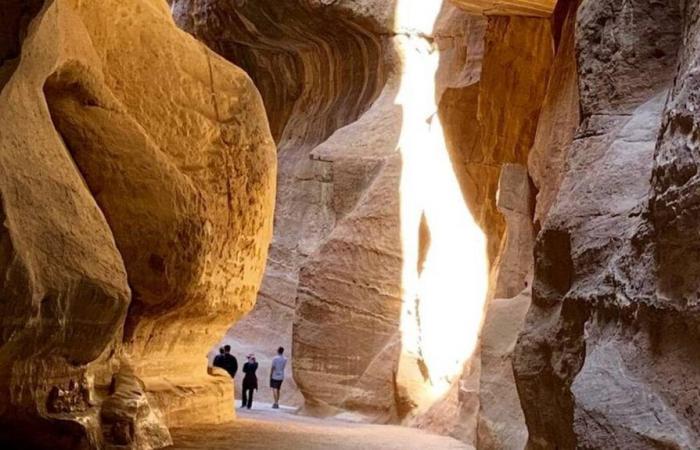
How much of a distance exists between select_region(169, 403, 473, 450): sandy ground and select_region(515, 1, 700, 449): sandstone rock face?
13.6 ft

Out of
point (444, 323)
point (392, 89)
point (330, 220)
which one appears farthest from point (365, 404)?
point (392, 89)

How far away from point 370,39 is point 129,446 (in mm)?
12197

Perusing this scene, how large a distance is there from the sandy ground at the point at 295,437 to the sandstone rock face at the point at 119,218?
1.17ft

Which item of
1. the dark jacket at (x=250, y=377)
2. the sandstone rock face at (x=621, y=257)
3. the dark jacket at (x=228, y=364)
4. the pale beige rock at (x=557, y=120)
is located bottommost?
the dark jacket at (x=250, y=377)

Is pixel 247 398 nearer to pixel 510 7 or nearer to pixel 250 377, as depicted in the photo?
pixel 250 377

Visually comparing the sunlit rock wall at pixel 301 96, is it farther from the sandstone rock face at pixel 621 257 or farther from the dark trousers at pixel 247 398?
the sandstone rock face at pixel 621 257

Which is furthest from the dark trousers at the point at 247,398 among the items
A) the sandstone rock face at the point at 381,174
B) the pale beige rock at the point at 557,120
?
the pale beige rock at the point at 557,120

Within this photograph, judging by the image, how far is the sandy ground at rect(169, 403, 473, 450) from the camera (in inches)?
357

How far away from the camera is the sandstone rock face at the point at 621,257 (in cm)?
387

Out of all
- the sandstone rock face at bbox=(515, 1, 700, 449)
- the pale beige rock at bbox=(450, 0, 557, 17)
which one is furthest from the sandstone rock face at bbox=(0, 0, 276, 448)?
the sandstone rock face at bbox=(515, 1, 700, 449)

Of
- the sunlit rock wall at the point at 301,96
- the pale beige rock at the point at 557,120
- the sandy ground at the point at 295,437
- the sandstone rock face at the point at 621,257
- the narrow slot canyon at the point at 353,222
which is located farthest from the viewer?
the sunlit rock wall at the point at 301,96

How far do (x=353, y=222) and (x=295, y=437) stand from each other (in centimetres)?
679

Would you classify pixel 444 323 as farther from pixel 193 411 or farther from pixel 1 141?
pixel 1 141

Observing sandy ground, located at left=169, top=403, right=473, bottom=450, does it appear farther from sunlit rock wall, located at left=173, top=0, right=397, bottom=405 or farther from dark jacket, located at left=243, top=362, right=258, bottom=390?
sunlit rock wall, located at left=173, top=0, right=397, bottom=405
